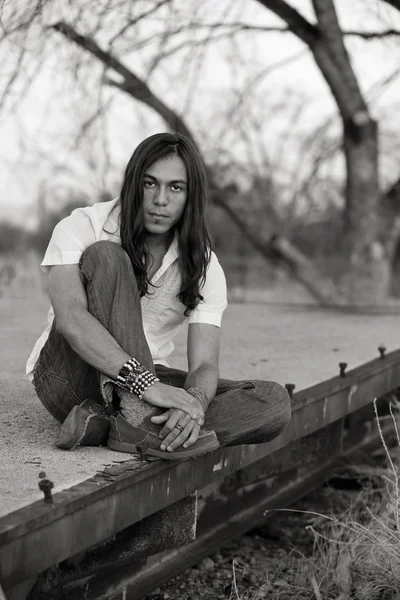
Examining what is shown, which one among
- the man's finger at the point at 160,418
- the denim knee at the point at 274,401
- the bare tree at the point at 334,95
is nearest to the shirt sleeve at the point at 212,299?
the denim knee at the point at 274,401

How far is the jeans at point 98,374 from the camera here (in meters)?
2.69

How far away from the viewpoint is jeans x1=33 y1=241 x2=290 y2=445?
2686 mm

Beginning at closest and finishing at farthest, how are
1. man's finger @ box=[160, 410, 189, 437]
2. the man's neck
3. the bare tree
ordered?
man's finger @ box=[160, 410, 189, 437] → the man's neck → the bare tree

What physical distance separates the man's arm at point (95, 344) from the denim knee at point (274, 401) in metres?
0.28

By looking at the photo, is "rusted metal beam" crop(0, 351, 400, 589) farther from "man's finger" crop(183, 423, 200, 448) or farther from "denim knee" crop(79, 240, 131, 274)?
"denim knee" crop(79, 240, 131, 274)

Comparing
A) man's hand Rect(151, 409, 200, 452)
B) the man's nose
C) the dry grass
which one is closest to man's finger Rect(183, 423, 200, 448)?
man's hand Rect(151, 409, 200, 452)

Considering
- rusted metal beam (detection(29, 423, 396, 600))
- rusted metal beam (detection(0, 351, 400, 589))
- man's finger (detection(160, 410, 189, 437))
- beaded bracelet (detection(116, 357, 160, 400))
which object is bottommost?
rusted metal beam (detection(29, 423, 396, 600))

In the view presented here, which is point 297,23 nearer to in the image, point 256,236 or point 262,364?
point 256,236

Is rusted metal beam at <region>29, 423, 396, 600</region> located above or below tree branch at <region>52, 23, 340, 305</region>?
below

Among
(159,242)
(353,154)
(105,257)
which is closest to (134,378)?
(105,257)

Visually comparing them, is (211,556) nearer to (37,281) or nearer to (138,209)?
(138,209)

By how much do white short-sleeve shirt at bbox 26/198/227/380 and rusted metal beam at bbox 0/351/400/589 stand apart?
0.47 metres

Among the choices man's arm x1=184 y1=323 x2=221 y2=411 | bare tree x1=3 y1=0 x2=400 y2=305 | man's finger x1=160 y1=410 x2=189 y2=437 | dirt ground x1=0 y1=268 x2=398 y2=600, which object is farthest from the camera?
bare tree x1=3 y1=0 x2=400 y2=305

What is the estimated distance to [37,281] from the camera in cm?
1216
